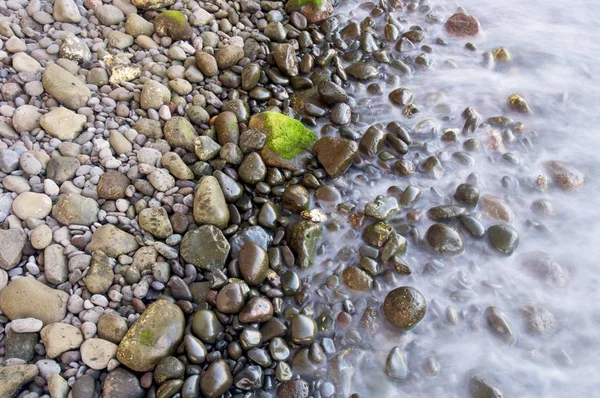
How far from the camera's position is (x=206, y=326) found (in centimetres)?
254

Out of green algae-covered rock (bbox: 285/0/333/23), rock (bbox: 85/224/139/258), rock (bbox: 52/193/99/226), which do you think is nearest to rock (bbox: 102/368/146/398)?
rock (bbox: 85/224/139/258)

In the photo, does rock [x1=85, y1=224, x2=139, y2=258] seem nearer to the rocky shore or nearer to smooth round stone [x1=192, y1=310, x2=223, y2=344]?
the rocky shore

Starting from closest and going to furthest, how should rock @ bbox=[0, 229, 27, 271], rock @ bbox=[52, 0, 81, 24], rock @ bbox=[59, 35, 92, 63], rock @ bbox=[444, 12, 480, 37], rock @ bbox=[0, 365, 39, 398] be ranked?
rock @ bbox=[0, 365, 39, 398], rock @ bbox=[0, 229, 27, 271], rock @ bbox=[59, 35, 92, 63], rock @ bbox=[52, 0, 81, 24], rock @ bbox=[444, 12, 480, 37]

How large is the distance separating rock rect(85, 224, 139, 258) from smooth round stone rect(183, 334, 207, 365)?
2.19 feet

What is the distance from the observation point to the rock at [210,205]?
9.62ft

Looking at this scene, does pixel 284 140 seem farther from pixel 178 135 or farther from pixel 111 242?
pixel 111 242

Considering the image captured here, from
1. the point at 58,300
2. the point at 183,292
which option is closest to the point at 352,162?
the point at 183,292

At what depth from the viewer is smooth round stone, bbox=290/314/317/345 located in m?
2.58

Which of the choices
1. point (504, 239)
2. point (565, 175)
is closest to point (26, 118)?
point (504, 239)

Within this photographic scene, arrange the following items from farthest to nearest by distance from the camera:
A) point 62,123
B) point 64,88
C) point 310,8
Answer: point 310,8, point 64,88, point 62,123

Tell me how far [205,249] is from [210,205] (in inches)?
11.6

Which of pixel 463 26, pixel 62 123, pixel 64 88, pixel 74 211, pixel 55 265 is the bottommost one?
pixel 55 265

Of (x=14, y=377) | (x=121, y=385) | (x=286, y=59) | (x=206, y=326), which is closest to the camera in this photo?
(x=14, y=377)

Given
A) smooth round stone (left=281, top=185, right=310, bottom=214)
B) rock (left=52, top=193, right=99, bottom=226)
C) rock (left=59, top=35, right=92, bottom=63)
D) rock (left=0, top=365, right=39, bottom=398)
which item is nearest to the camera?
rock (left=0, top=365, right=39, bottom=398)
